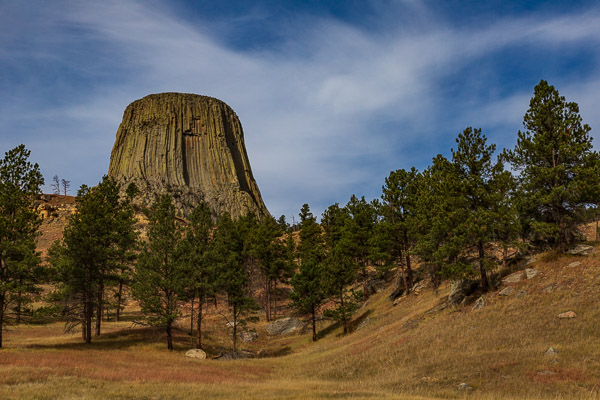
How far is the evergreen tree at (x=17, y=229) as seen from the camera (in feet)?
93.2

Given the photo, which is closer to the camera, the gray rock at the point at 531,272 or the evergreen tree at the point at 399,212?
the gray rock at the point at 531,272

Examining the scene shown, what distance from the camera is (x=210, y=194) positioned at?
430ft

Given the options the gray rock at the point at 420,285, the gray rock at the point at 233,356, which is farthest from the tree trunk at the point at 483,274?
the gray rock at the point at 233,356

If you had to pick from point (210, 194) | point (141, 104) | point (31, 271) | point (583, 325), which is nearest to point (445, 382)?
point (583, 325)

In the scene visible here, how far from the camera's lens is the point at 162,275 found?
3747 centimetres

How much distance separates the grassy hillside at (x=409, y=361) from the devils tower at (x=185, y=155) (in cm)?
9315

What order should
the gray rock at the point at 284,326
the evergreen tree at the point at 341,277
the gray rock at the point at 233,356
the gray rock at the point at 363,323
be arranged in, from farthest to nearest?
the gray rock at the point at 284,326, the evergreen tree at the point at 341,277, the gray rock at the point at 363,323, the gray rock at the point at 233,356

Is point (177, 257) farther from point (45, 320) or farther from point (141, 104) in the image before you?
point (141, 104)

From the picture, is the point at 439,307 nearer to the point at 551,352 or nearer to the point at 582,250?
the point at 582,250

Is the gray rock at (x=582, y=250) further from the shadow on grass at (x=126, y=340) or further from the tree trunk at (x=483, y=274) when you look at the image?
the shadow on grass at (x=126, y=340)

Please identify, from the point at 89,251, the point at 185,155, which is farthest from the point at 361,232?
the point at 185,155

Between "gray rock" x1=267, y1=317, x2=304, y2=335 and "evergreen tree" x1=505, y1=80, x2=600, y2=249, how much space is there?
102ft

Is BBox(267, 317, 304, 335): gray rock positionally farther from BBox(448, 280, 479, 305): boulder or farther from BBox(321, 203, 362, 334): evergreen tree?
BBox(448, 280, 479, 305): boulder

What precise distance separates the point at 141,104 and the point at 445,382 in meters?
148
